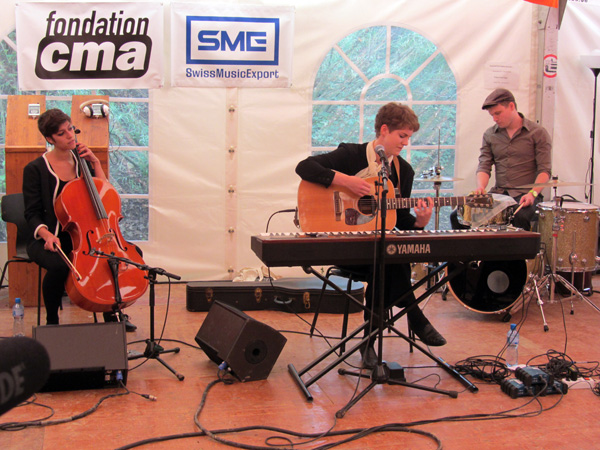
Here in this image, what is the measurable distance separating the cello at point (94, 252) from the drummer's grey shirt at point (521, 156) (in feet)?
10.6

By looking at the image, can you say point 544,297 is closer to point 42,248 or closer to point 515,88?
point 515,88

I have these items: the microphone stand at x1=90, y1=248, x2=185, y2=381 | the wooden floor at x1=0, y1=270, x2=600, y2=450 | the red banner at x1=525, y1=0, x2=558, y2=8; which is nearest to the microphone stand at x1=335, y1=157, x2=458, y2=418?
the wooden floor at x1=0, y1=270, x2=600, y2=450

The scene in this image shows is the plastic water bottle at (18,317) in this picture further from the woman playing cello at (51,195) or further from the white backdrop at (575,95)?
the white backdrop at (575,95)

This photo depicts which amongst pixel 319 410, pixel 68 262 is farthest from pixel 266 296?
pixel 319 410

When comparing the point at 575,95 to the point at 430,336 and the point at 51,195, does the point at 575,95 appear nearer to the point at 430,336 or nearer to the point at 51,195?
the point at 430,336

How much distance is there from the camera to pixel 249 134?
5.48 meters

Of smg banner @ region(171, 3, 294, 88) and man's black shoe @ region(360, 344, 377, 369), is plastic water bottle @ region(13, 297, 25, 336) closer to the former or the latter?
man's black shoe @ region(360, 344, 377, 369)

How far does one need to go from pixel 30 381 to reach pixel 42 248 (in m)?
3.12

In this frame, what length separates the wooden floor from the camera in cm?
244

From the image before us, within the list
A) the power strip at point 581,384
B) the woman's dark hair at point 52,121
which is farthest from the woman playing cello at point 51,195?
the power strip at point 581,384

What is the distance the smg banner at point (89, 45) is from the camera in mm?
5105

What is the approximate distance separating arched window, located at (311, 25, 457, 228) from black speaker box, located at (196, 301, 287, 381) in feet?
9.19

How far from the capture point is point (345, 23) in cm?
547

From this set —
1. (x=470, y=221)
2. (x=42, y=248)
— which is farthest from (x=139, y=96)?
(x=470, y=221)
